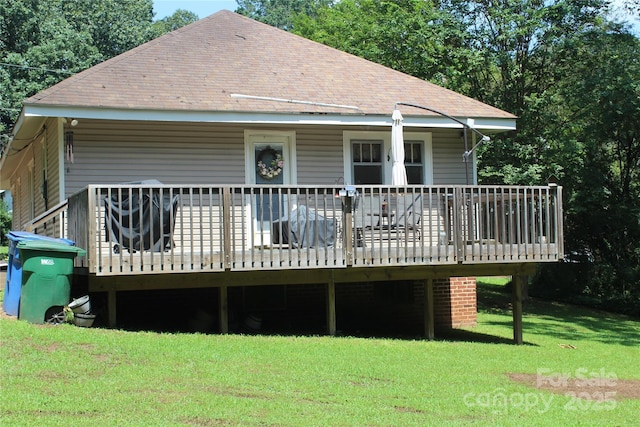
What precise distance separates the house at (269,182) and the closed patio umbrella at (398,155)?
0.41m

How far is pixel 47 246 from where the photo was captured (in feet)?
32.7

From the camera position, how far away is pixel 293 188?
1113 cm

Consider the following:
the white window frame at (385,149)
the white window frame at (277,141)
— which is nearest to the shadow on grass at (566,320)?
the white window frame at (385,149)

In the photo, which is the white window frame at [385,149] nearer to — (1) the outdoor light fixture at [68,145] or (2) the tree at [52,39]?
(1) the outdoor light fixture at [68,145]

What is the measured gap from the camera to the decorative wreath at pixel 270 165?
14.2 metres

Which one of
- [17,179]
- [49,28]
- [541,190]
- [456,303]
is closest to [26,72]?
[49,28]

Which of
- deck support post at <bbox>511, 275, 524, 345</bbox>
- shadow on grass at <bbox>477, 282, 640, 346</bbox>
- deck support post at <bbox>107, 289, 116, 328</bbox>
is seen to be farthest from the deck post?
deck support post at <bbox>107, 289, 116, 328</bbox>

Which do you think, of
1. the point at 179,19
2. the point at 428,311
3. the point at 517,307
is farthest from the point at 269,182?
the point at 179,19

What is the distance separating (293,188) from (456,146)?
5337mm

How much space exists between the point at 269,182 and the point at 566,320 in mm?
9150

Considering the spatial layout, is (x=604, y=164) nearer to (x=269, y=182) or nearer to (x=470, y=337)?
(x=470, y=337)

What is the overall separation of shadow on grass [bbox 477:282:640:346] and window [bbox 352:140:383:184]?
458 centimetres

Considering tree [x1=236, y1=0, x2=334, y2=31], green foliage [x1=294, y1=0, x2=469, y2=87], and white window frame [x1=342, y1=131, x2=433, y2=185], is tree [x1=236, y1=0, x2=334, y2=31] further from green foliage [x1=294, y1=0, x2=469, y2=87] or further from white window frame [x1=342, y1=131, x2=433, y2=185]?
white window frame [x1=342, y1=131, x2=433, y2=185]

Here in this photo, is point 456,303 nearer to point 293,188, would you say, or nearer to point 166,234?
point 293,188
